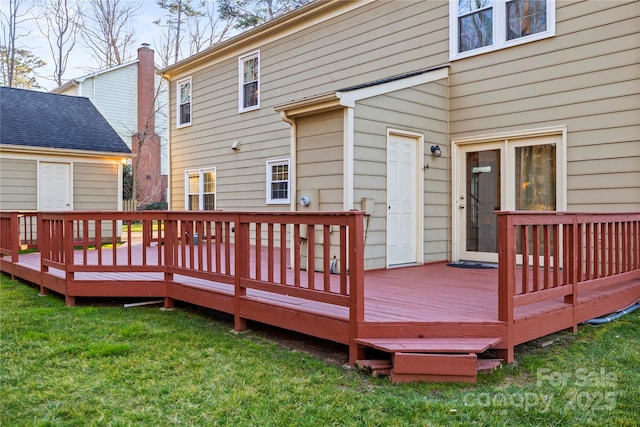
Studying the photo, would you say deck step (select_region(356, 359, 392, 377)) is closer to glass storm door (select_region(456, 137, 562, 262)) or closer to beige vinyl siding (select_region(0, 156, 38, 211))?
glass storm door (select_region(456, 137, 562, 262))

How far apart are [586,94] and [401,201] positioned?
252 centimetres

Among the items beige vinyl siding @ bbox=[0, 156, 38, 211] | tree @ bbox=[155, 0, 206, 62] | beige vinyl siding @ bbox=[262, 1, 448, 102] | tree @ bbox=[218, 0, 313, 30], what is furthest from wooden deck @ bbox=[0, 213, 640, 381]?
tree @ bbox=[155, 0, 206, 62]

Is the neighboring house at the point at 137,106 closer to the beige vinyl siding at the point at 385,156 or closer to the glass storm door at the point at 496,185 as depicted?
the beige vinyl siding at the point at 385,156

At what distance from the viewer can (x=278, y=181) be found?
945cm

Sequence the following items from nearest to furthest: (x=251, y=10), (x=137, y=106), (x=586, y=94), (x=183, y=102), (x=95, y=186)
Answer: (x=586, y=94) → (x=95, y=186) → (x=183, y=102) → (x=251, y=10) → (x=137, y=106)

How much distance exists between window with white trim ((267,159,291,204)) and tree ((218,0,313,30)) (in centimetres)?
932

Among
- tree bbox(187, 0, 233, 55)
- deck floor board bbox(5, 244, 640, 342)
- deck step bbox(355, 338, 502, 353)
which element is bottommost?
deck step bbox(355, 338, 502, 353)

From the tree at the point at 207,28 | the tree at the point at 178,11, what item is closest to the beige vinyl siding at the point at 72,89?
the tree at the point at 178,11

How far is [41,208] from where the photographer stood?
10.9 meters

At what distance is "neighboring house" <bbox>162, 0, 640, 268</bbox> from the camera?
5.51m

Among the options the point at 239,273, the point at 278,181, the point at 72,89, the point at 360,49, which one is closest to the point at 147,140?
the point at 72,89

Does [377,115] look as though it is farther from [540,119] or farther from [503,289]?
[503,289]

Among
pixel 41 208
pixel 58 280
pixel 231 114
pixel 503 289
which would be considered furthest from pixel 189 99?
pixel 503 289

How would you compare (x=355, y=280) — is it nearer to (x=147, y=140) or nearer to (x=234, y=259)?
(x=234, y=259)
